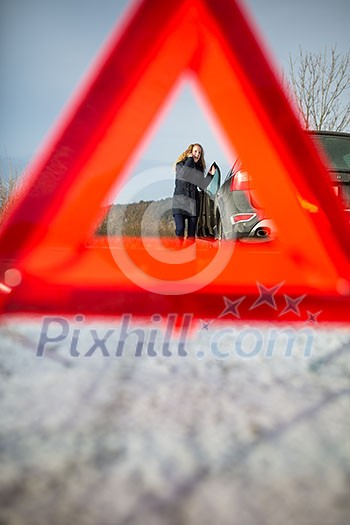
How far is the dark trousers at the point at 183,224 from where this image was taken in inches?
230

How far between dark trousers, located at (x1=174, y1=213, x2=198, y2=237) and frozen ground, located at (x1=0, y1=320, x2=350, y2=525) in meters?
4.48

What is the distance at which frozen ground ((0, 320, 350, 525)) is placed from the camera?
0.71 metres

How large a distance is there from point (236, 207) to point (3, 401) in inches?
108

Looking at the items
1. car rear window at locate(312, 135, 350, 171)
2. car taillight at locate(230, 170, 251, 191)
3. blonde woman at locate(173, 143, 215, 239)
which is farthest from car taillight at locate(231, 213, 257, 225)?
blonde woman at locate(173, 143, 215, 239)

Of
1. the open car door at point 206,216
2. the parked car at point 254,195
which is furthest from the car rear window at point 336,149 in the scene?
the open car door at point 206,216

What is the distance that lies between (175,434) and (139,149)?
679mm

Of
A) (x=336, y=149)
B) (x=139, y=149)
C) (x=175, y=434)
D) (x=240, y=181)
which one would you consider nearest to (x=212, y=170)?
(x=240, y=181)

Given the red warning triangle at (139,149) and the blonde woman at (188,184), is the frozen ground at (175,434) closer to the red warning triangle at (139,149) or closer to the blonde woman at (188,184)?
the red warning triangle at (139,149)

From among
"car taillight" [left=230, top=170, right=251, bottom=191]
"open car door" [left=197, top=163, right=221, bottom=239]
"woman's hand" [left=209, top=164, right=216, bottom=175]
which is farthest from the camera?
"open car door" [left=197, top=163, right=221, bottom=239]

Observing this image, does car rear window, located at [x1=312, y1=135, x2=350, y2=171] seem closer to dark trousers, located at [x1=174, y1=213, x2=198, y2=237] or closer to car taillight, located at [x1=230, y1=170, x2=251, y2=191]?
car taillight, located at [x1=230, y1=170, x2=251, y2=191]

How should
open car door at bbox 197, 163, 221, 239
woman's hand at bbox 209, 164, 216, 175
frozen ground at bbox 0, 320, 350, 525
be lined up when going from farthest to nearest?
open car door at bbox 197, 163, 221, 239, woman's hand at bbox 209, 164, 216, 175, frozen ground at bbox 0, 320, 350, 525

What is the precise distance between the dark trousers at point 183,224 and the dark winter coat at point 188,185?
2.5 inches

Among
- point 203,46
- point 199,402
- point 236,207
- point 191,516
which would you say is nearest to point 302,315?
point 199,402

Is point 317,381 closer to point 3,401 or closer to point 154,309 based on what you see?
point 154,309
